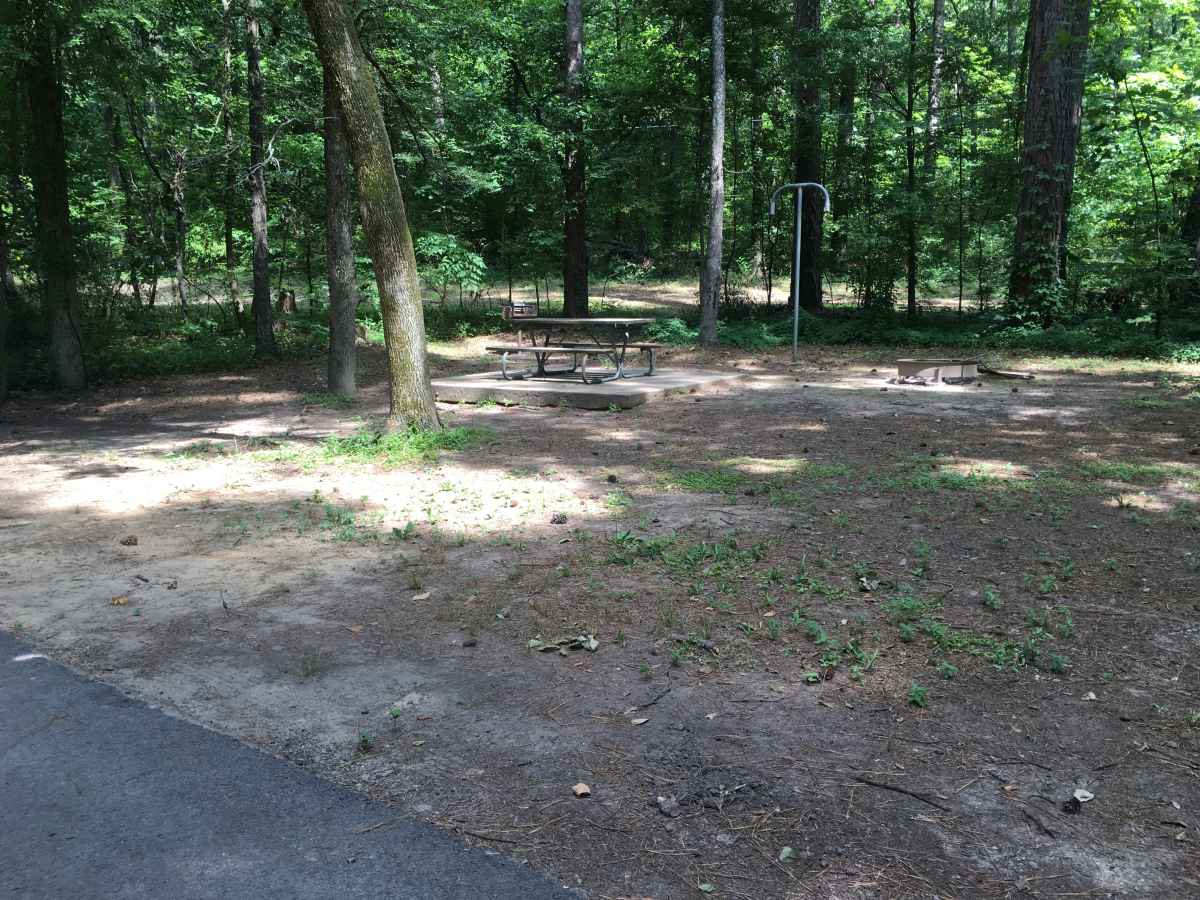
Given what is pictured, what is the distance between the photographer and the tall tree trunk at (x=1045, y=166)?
46.8ft

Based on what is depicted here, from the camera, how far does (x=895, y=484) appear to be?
6191mm

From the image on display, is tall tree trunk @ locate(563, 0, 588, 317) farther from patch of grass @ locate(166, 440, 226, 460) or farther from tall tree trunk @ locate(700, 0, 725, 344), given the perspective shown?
patch of grass @ locate(166, 440, 226, 460)

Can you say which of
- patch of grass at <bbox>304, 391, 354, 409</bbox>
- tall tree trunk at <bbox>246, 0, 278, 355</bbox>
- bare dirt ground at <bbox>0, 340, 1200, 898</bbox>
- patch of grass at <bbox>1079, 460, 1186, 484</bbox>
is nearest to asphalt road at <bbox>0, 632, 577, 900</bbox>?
bare dirt ground at <bbox>0, 340, 1200, 898</bbox>

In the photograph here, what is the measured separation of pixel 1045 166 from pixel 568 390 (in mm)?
9557

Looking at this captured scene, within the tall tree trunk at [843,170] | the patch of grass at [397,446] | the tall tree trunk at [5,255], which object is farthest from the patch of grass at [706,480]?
Result: the tall tree trunk at [843,170]

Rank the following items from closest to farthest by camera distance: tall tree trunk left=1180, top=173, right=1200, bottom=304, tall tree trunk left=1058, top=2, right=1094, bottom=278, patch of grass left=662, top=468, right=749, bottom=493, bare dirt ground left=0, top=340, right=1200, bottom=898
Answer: bare dirt ground left=0, top=340, right=1200, bottom=898 < patch of grass left=662, top=468, right=749, bottom=493 < tall tree trunk left=1180, top=173, right=1200, bottom=304 < tall tree trunk left=1058, top=2, right=1094, bottom=278

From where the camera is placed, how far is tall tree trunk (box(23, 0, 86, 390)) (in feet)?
38.5

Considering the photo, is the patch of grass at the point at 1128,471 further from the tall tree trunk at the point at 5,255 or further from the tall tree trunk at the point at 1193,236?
the tall tree trunk at the point at 5,255

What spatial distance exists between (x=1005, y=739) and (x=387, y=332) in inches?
250

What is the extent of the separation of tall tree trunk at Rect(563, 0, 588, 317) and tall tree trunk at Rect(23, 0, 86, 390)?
9403 mm

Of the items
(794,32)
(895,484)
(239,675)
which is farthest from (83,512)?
(794,32)

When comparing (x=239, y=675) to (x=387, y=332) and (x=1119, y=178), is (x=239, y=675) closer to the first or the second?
(x=387, y=332)

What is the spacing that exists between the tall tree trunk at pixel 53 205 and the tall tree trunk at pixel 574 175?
30.8 feet

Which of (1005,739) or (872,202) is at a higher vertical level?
(872,202)
